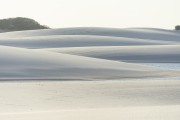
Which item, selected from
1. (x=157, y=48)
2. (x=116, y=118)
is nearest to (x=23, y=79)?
(x=116, y=118)

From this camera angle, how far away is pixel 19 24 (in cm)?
7881

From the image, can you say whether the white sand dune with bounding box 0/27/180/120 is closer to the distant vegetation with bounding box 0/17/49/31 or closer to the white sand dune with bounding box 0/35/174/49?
the white sand dune with bounding box 0/35/174/49

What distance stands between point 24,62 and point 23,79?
114 inches

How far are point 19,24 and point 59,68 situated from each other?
6125cm

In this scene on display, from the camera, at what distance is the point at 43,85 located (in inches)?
529

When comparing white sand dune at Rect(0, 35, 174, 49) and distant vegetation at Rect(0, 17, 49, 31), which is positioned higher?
distant vegetation at Rect(0, 17, 49, 31)

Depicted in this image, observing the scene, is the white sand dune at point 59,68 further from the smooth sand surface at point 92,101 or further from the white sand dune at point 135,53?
the white sand dune at point 135,53

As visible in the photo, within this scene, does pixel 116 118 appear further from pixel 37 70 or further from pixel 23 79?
pixel 37 70

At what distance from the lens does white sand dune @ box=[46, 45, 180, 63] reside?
1124 inches

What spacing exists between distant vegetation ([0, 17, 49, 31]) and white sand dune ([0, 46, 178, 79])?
56885mm

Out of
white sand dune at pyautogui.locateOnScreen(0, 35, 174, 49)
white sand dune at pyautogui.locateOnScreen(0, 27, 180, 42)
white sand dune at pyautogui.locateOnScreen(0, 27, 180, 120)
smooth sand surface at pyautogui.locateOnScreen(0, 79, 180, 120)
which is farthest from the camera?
white sand dune at pyautogui.locateOnScreen(0, 27, 180, 42)

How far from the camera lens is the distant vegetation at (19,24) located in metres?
77.7

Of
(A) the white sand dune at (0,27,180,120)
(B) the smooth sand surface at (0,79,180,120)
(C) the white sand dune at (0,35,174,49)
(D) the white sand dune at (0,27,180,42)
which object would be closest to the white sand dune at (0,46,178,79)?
(A) the white sand dune at (0,27,180,120)

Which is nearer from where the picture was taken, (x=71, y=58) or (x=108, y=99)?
(x=108, y=99)
